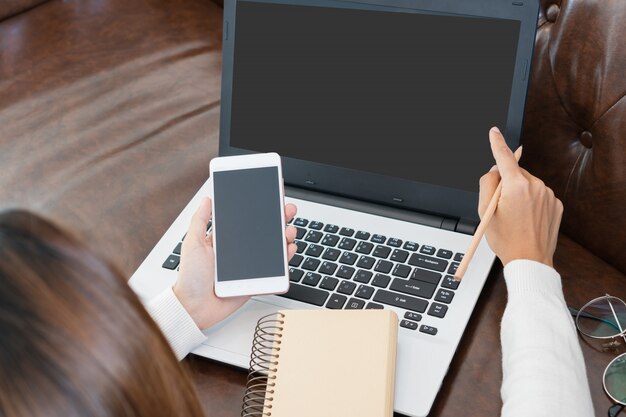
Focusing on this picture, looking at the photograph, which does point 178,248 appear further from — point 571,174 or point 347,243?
point 571,174

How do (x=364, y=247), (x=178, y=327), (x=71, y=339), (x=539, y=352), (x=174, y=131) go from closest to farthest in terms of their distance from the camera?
1. (x=71, y=339)
2. (x=539, y=352)
3. (x=178, y=327)
4. (x=364, y=247)
5. (x=174, y=131)

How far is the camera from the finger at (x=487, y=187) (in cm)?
100

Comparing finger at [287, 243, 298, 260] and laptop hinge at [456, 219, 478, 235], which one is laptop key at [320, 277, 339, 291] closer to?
finger at [287, 243, 298, 260]

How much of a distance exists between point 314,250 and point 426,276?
0.45 ft

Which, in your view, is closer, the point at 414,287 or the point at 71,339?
the point at 71,339

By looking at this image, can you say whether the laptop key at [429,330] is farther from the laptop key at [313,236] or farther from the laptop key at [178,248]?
the laptop key at [178,248]

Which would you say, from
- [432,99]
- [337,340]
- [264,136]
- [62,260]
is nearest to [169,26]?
[264,136]

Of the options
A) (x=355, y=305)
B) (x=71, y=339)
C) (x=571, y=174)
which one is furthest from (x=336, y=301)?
(x=71, y=339)

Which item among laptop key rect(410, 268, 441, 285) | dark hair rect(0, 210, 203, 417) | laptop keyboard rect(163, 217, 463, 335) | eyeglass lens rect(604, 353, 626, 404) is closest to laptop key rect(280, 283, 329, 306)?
laptop keyboard rect(163, 217, 463, 335)

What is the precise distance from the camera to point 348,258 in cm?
106

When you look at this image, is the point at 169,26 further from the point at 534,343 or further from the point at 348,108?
the point at 534,343

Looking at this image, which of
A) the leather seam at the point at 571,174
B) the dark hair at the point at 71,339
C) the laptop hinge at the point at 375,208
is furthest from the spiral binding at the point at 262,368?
the leather seam at the point at 571,174

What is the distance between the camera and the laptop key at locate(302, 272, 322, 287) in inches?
41.1

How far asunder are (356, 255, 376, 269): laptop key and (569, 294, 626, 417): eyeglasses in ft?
0.74
